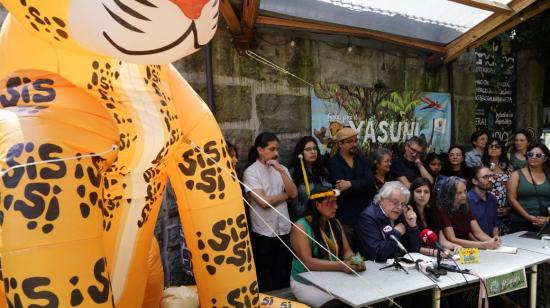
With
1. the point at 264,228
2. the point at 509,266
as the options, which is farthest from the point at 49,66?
the point at 509,266

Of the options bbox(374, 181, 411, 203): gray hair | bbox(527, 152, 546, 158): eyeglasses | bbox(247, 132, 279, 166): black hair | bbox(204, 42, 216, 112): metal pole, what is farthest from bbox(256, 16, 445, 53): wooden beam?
bbox(374, 181, 411, 203): gray hair

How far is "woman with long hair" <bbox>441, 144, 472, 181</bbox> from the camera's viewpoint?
4.08 meters

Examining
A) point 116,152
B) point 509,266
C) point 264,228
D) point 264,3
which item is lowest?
point 509,266

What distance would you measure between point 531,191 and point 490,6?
1.73 meters

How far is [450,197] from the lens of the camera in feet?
11.1

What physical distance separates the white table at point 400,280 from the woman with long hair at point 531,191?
89cm

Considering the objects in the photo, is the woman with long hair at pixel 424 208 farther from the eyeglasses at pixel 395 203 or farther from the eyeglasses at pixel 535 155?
the eyeglasses at pixel 535 155

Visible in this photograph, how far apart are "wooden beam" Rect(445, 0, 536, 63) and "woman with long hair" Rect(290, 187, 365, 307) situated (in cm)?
242

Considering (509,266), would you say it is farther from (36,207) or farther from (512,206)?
(36,207)

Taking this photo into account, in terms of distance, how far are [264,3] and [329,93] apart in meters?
1.11

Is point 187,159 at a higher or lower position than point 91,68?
lower

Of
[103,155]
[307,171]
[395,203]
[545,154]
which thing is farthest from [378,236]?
[103,155]

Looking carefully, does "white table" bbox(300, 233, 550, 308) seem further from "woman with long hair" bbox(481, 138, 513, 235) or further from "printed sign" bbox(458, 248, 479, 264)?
"woman with long hair" bbox(481, 138, 513, 235)

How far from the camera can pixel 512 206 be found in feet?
12.9
